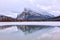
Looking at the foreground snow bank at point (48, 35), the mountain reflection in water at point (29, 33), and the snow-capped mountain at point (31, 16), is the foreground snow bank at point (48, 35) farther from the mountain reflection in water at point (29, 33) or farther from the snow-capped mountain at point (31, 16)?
the snow-capped mountain at point (31, 16)

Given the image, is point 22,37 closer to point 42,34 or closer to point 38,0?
point 42,34

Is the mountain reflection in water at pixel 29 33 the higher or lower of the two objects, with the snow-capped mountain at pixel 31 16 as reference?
lower

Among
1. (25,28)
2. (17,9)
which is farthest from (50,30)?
(17,9)

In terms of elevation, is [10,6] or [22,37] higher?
[10,6]

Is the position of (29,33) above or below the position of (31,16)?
below

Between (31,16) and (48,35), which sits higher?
(31,16)

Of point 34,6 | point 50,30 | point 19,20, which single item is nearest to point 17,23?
point 19,20

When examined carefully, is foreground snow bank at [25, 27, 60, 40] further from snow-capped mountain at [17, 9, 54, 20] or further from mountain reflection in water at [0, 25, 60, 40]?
snow-capped mountain at [17, 9, 54, 20]

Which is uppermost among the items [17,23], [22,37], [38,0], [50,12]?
[38,0]

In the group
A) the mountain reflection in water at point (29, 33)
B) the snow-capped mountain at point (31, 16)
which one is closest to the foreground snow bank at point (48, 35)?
the mountain reflection in water at point (29, 33)

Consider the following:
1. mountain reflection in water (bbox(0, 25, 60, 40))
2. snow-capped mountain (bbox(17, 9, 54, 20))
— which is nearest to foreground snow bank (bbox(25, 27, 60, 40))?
mountain reflection in water (bbox(0, 25, 60, 40))
